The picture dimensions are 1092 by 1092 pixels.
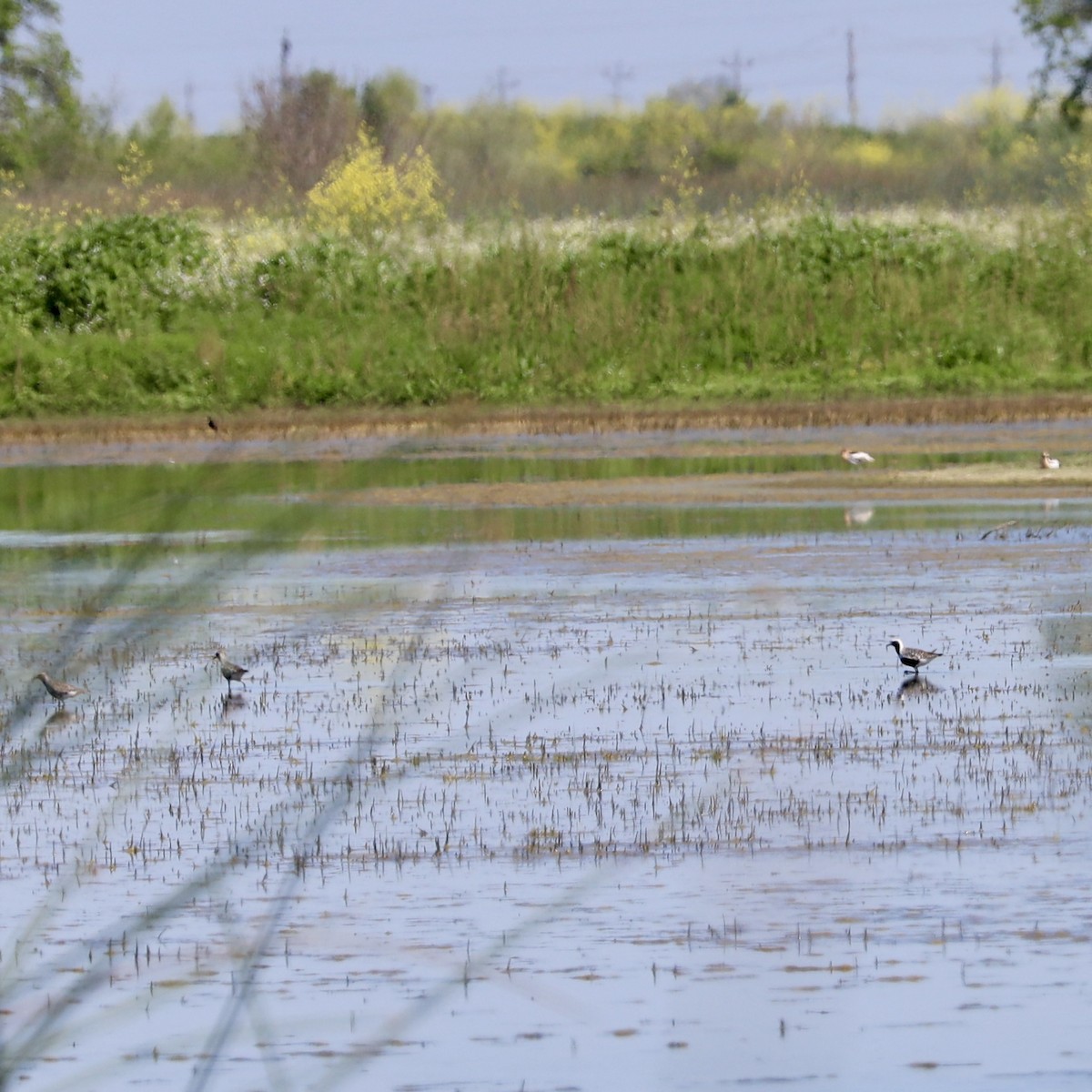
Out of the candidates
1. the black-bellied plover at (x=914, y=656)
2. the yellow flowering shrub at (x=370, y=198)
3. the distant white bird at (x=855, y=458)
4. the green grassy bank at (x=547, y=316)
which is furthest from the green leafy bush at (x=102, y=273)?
the black-bellied plover at (x=914, y=656)

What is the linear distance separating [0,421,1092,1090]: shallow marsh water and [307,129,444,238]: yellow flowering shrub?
62.6 ft

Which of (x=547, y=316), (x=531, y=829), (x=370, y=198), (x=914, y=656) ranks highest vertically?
(x=370, y=198)

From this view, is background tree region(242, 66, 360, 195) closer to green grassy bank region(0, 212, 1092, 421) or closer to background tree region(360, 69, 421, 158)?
background tree region(360, 69, 421, 158)

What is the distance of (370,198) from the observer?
43.0m

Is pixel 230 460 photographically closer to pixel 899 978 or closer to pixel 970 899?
pixel 899 978

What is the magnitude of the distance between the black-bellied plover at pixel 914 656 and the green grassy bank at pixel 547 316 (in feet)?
55.1

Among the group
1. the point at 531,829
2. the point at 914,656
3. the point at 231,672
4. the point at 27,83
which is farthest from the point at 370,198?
the point at 531,829

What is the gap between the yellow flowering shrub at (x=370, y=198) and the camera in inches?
1303

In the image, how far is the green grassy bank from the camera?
2856 cm

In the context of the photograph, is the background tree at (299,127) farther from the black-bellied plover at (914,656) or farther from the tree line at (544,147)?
the black-bellied plover at (914,656)

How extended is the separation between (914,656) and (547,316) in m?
19.7

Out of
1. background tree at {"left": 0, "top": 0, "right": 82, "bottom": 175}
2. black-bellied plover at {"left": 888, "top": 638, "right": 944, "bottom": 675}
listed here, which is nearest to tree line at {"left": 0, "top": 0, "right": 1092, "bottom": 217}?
background tree at {"left": 0, "top": 0, "right": 82, "bottom": 175}

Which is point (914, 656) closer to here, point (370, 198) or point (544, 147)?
point (370, 198)

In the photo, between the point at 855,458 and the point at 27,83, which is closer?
the point at 855,458
